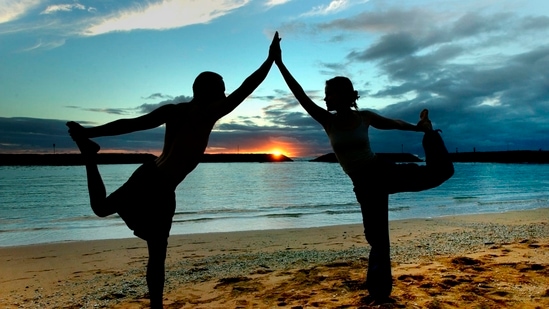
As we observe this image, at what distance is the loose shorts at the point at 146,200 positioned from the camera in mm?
3252

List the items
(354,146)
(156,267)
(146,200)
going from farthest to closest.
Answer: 1. (354,146)
2. (156,267)
3. (146,200)

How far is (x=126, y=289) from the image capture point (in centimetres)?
539

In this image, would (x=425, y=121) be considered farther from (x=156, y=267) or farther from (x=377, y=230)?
(x=156, y=267)

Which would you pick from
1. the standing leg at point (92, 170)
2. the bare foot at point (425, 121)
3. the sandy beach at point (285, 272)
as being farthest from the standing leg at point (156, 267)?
the bare foot at point (425, 121)

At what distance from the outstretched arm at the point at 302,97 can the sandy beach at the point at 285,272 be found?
1968 mm

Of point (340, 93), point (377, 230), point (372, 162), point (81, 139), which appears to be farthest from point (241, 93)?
point (377, 230)

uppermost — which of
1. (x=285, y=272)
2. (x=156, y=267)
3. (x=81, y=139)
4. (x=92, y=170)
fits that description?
(x=81, y=139)

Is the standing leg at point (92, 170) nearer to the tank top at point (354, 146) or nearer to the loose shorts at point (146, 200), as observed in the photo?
the loose shorts at point (146, 200)

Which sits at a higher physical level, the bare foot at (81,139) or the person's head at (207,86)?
the person's head at (207,86)

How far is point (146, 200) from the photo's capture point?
328cm

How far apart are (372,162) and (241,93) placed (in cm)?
148

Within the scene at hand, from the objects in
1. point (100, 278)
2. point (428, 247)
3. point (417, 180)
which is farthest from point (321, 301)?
point (428, 247)

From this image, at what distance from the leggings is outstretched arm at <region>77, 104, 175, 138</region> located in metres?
1.93

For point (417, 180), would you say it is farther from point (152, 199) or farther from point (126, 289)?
point (126, 289)
